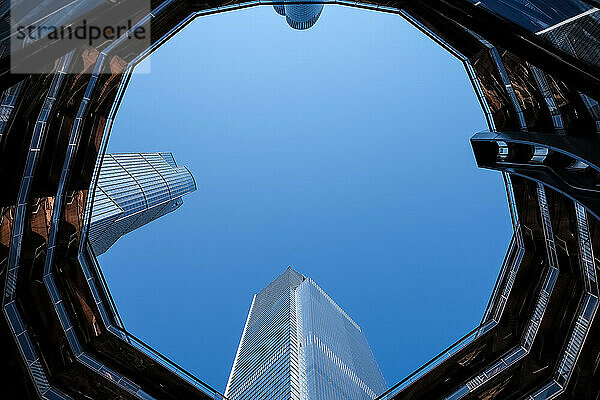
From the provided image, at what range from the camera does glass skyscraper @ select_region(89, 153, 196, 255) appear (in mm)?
58075

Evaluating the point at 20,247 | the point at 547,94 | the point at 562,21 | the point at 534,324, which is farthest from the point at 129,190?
the point at 562,21

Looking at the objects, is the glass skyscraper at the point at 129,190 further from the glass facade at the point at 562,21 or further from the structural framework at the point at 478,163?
the glass facade at the point at 562,21

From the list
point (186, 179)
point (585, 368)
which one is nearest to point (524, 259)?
point (585, 368)

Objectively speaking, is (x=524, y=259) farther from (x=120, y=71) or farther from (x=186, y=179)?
(x=186, y=179)

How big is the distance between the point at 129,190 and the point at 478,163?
66.9 meters

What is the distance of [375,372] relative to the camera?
149 metres

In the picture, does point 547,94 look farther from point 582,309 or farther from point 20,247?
point 20,247

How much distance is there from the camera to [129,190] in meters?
70.4

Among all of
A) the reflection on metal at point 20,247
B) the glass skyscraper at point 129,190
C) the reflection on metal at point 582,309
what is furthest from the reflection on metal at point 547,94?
the glass skyscraper at point 129,190

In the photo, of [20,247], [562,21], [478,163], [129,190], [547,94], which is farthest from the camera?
[129,190]

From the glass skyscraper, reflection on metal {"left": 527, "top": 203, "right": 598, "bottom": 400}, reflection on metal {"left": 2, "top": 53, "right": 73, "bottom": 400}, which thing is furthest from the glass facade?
the glass skyscraper

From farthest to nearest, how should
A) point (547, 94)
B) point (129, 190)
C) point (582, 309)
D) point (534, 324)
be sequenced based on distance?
point (129, 190)
point (534, 324)
point (582, 309)
point (547, 94)

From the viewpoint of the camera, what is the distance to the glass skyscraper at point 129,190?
191 ft

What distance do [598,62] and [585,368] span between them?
11821mm
